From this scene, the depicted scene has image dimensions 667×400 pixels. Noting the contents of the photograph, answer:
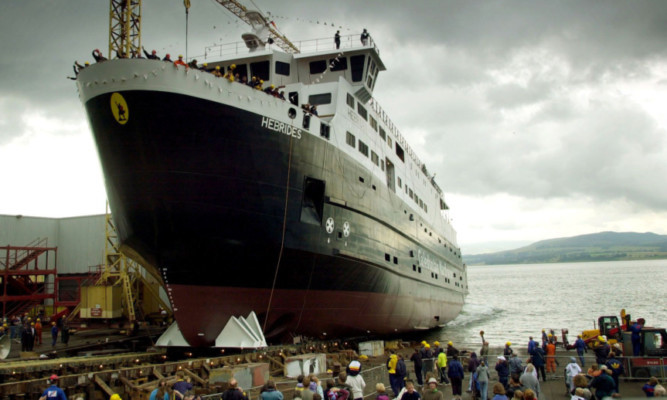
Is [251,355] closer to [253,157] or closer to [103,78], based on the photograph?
[253,157]

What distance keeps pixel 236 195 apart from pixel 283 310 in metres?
4.16

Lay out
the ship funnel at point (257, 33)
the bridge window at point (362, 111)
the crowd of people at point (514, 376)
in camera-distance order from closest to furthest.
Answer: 1. the crowd of people at point (514, 376)
2. the bridge window at point (362, 111)
3. the ship funnel at point (257, 33)

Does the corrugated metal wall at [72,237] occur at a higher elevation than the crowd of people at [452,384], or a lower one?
higher

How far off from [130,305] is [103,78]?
17.3 meters

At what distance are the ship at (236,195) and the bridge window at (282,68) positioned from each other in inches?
85.5

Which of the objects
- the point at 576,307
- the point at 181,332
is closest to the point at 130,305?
the point at 181,332

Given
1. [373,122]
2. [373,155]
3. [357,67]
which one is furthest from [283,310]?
[357,67]

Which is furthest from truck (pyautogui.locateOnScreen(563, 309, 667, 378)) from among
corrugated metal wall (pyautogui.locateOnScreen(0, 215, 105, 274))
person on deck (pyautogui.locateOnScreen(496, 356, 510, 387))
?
corrugated metal wall (pyautogui.locateOnScreen(0, 215, 105, 274))

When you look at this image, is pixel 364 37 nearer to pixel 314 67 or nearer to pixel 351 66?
pixel 351 66

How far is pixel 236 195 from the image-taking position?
1446cm

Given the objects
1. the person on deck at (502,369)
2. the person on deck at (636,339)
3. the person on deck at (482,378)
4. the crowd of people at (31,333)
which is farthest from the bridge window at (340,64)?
the crowd of people at (31,333)

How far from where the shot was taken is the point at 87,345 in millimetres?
19812

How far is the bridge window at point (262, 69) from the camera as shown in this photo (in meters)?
21.4

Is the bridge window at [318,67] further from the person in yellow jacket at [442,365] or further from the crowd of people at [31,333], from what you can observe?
the crowd of people at [31,333]
